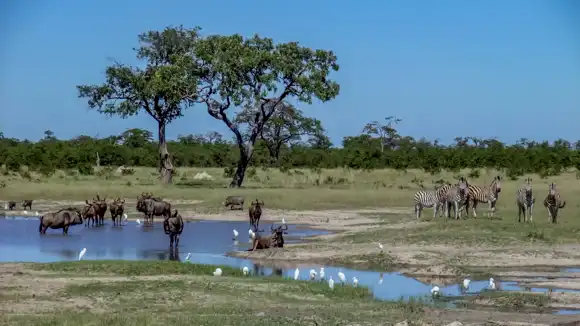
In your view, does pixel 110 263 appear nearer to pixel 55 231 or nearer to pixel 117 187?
pixel 55 231

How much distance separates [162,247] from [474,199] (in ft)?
37.7

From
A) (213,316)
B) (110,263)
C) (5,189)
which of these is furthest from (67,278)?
(5,189)

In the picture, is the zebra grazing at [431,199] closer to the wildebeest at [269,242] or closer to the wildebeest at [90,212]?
the wildebeest at [269,242]

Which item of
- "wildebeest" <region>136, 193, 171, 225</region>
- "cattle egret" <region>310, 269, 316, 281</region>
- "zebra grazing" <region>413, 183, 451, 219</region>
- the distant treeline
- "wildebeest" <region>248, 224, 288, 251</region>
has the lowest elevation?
"cattle egret" <region>310, 269, 316, 281</region>

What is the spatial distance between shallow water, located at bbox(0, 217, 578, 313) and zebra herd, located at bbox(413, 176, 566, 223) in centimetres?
426

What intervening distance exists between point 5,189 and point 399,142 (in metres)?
60.8

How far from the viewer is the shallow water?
17922 millimetres

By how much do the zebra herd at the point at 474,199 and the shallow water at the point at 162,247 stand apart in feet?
14.0

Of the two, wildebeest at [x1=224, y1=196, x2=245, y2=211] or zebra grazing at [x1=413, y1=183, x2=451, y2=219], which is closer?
zebra grazing at [x1=413, y1=183, x2=451, y2=219]

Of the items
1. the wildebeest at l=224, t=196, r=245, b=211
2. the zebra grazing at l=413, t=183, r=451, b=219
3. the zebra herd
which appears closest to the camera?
the zebra herd

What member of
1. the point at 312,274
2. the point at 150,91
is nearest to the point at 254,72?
the point at 150,91

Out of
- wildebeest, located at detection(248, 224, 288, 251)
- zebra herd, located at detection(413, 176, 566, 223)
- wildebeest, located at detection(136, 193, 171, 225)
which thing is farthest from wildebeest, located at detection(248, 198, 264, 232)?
wildebeest, located at detection(248, 224, 288, 251)

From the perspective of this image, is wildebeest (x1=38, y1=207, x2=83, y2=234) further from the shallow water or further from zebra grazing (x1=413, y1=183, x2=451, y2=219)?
zebra grazing (x1=413, y1=183, x2=451, y2=219)

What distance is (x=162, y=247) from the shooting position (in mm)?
24531
